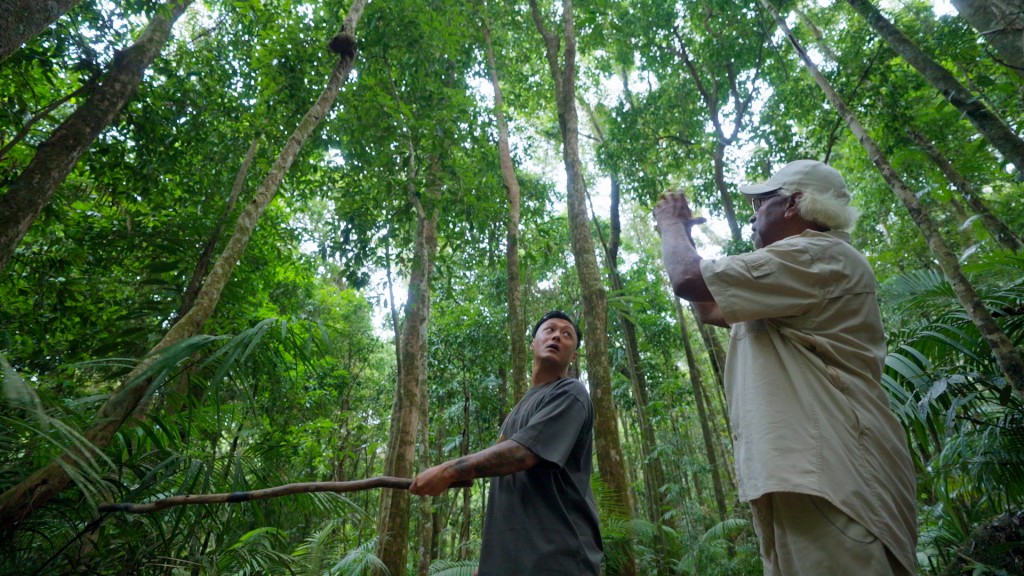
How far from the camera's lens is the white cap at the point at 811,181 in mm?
1675

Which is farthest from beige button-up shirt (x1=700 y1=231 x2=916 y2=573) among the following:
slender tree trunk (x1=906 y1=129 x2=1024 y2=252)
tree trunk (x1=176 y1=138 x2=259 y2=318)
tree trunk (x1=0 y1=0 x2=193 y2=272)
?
slender tree trunk (x1=906 y1=129 x2=1024 y2=252)

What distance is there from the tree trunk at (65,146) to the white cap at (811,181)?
302 cm

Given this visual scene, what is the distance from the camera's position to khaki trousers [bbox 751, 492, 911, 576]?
1146mm

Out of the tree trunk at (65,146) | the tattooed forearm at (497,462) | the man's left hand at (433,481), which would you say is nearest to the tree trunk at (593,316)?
the tattooed forearm at (497,462)

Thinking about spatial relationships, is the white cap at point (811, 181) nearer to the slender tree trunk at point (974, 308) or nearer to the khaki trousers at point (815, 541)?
the khaki trousers at point (815, 541)

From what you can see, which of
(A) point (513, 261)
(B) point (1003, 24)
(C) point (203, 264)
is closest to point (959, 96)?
(B) point (1003, 24)

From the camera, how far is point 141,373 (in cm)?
163

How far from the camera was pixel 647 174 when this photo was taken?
896 centimetres

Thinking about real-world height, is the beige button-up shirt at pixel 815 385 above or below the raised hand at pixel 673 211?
below

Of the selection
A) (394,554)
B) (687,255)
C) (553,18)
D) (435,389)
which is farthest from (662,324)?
(687,255)

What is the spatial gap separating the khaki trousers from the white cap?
968 mm

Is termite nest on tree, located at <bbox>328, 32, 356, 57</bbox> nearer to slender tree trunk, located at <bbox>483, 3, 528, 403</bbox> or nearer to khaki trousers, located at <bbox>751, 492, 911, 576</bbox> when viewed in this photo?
slender tree trunk, located at <bbox>483, 3, 528, 403</bbox>

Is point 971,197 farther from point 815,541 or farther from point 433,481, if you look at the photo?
point 433,481

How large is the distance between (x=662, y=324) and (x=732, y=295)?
34.0 ft
